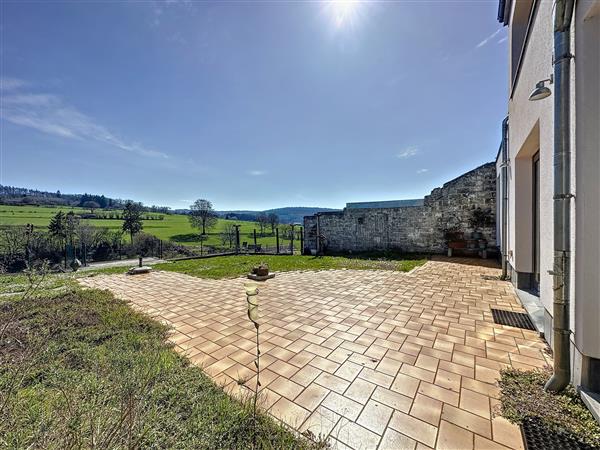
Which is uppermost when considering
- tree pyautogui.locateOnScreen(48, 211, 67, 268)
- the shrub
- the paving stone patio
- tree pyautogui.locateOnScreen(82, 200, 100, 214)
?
tree pyautogui.locateOnScreen(82, 200, 100, 214)

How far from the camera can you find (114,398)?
169 cm

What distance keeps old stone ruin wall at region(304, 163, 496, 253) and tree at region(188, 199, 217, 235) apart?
14012mm

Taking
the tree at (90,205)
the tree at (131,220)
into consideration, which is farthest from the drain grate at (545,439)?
the tree at (90,205)

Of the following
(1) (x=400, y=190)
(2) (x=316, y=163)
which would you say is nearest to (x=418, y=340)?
(2) (x=316, y=163)

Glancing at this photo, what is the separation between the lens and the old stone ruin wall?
845cm

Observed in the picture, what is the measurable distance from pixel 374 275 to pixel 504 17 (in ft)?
23.3

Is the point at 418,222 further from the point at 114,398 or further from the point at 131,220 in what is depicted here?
the point at 131,220

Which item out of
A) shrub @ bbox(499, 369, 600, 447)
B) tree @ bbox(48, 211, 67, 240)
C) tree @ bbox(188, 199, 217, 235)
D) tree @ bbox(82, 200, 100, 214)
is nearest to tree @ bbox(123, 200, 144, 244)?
tree @ bbox(48, 211, 67, 240)

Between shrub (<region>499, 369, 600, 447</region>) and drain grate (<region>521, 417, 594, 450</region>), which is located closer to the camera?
drain grate (<region>521, 417, 594, 450</region>)

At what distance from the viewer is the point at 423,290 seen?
4668 millimetres

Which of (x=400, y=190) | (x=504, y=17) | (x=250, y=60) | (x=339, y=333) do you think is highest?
(x=504, y=17)

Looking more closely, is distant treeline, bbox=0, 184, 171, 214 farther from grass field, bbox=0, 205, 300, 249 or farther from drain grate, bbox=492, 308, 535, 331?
drain grate, bbox=492, 308, 535, 331

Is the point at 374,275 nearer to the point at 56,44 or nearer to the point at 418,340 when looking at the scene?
the point at 418,340

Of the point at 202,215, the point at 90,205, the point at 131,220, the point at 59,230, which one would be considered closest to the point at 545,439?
the point at 59,230
